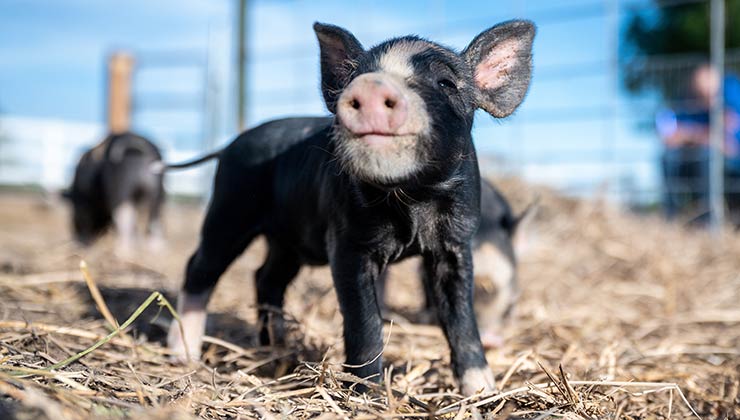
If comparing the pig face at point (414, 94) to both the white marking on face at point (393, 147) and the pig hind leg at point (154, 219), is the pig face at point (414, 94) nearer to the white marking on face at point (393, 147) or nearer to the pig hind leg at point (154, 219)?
the white marking on face at point (393, 147)

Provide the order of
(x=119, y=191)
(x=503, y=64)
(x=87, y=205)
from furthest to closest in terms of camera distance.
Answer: (x=87, y=205), (x=119, y=191), (x=503, y=64)

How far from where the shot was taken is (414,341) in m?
3.64

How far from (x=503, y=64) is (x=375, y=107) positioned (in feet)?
2.88

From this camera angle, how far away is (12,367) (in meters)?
2.04

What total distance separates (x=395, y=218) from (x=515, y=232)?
6.68 feet

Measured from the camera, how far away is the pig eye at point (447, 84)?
7.69ft

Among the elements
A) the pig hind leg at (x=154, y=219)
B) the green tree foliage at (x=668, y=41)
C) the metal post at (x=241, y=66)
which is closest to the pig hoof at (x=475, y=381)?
the pig hind leg at (x=154, y=219)

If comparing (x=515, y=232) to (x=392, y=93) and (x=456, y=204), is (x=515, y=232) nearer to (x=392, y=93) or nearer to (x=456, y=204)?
(x=456, y=204)

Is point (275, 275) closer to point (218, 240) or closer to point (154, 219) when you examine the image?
point (218, 240)

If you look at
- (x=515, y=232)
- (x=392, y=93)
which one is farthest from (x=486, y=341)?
(x=392, y=93)

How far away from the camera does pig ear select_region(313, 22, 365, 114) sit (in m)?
2.62

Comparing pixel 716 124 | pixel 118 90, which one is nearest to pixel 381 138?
pixel 716 124

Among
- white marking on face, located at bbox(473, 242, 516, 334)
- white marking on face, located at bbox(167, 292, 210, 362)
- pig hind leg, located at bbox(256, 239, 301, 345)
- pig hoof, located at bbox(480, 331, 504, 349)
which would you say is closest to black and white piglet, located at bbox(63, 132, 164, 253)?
pig hind leg, located at bbox(256, 239, 301, 345)

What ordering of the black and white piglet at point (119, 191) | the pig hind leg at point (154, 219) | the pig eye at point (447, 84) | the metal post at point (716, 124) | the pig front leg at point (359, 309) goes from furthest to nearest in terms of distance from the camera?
the metal post at point (716, 124) → the pig hind leg at point (154, 219) → the black and white piglet at point (119, 191) → the pig front leg at point (359, 309) → the pig eye at point (447, 84)
